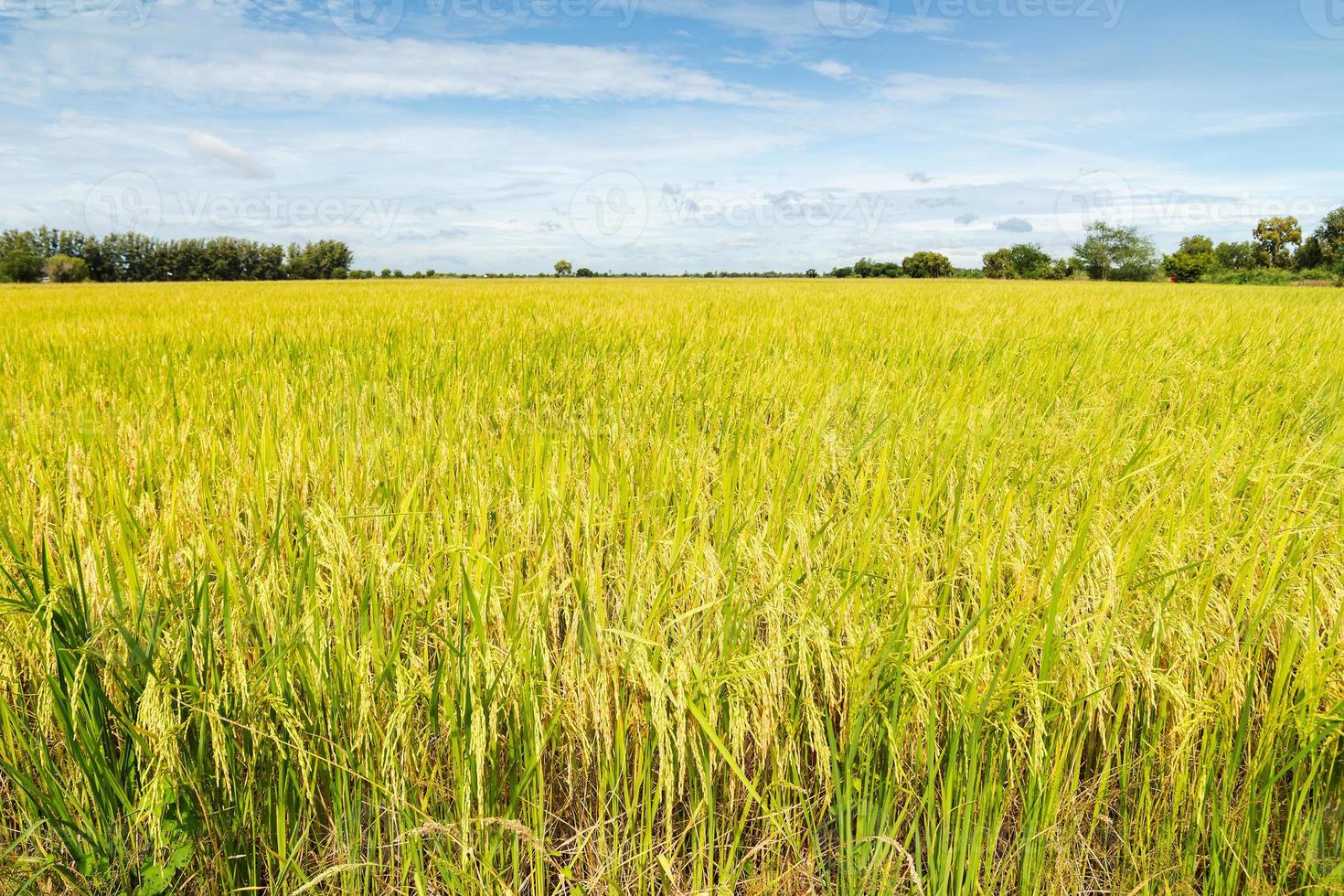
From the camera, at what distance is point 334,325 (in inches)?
211

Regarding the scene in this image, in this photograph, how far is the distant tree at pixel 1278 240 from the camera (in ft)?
204

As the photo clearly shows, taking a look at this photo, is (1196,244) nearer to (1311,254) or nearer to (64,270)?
(1311,254)

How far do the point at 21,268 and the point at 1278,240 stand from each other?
4733 inches

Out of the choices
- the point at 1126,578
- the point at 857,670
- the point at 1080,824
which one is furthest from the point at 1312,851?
the point at 857,670

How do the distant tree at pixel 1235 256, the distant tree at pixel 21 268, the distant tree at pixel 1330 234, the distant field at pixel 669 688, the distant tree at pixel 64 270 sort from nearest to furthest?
the distant field at pixel 669 688
the distant tree at pixel 1330 234
the distant tree at pixel 21 268
the distant tree at pixel 64 270
the distant tree at pixel 1235 256

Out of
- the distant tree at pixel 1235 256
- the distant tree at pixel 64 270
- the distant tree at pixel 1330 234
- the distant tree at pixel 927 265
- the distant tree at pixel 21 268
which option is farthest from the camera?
the distant tree at pixel 927 265

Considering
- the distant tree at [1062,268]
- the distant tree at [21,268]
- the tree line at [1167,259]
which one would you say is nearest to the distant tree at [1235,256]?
the tree line at [1167,259]

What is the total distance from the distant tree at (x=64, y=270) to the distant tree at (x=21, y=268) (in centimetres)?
75

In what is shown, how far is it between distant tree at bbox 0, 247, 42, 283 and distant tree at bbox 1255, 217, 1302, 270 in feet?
387

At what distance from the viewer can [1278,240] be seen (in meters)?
62.8

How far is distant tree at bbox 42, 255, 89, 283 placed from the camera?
60344 millimetres

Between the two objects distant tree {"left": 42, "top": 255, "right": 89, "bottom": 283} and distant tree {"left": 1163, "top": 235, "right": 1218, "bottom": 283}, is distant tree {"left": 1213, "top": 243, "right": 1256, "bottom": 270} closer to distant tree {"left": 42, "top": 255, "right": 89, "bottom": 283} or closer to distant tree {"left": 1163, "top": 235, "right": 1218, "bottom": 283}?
distant tree {"left": 1163, "top": 235, "right": 1218, "bottom": 283}

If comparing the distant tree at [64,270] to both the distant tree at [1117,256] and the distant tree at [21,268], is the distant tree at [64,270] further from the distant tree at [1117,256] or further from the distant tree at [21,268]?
the distant tree at [1117,256]

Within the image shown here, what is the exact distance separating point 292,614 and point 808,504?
118 centimetres
